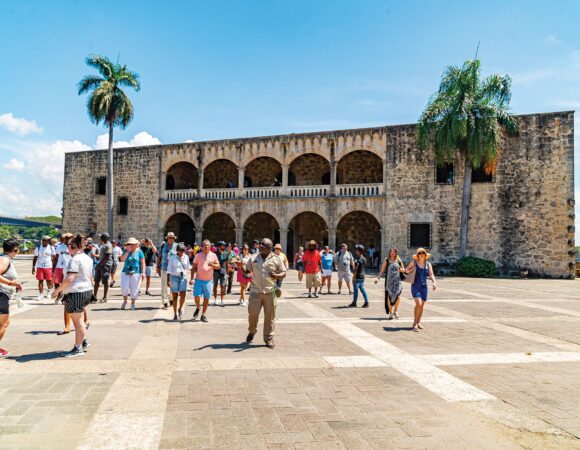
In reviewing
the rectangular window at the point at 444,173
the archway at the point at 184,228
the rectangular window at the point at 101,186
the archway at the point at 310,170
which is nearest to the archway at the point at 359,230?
the archway at the point at 310,170

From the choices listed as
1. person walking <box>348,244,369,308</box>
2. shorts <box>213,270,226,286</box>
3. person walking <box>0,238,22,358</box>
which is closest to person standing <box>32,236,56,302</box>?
shorts <box>213,270,226,286</box>

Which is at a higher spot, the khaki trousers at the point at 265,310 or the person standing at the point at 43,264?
the person standing at the point at 43,264

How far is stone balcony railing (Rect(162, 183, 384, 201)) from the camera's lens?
24.1 meters

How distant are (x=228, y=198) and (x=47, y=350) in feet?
69.6

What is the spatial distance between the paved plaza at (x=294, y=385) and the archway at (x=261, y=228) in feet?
66.9

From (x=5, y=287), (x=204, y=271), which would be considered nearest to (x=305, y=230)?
(x=204, y=271)

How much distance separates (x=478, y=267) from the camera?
827 inches

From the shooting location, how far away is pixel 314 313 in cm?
990

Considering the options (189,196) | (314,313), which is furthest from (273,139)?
(314,313)

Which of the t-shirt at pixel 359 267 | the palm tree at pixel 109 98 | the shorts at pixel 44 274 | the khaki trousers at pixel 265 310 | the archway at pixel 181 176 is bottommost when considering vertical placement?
the khaki trousers at pixel 265 310

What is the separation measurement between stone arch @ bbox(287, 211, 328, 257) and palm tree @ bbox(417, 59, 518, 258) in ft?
28.0

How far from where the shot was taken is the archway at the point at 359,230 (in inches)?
1051

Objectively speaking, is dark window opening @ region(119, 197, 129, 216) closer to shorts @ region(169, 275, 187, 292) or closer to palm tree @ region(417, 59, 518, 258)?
palm tree @ region(417, 59, 518, 258)

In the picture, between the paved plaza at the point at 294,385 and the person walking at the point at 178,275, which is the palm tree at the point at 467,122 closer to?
the paved plaza at the point at 294,385
